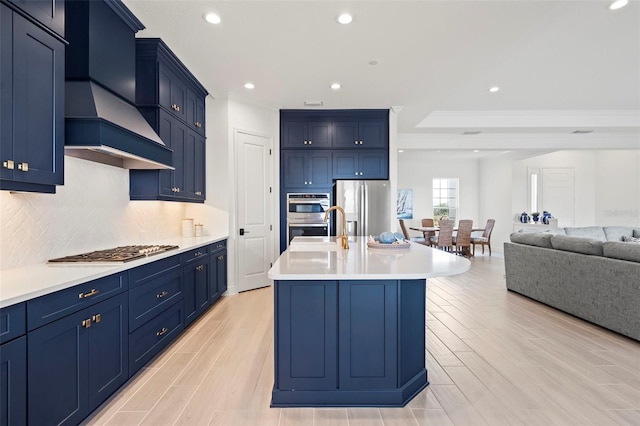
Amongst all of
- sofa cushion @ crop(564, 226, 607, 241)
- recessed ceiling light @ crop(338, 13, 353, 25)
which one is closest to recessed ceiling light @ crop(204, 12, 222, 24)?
recessed ceiling light @ crop(338, 13, 353, 25)

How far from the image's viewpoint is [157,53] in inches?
123

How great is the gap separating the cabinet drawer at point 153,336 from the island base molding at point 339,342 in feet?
3.58

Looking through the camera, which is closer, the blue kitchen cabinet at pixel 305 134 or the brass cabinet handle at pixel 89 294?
the brass cabinet handle at pixel 89 294

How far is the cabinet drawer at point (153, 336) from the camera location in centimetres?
228

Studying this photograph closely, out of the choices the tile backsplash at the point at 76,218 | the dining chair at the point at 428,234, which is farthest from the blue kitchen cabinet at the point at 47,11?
the dining chair at the point at 428,234

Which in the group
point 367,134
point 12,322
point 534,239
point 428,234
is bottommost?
point 428,234

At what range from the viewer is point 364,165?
5.24m

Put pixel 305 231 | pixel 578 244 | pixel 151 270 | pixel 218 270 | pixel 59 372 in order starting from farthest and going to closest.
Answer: pixel 305 231, pixel 218 270, pixel 578 244, pixel 151 270, pixel 59 372

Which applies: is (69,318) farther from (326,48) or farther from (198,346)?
(326,48)

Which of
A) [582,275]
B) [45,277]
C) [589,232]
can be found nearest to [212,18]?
[45,277]

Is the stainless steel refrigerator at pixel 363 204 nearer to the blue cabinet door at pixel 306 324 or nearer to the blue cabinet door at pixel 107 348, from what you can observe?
the blue cabinet door at pixel 306 324

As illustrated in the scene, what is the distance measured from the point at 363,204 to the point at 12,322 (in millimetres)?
4229

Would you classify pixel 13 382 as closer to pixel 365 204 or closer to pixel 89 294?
pixel 89 294

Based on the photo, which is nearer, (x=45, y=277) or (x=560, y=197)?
(x=45, y=277)
